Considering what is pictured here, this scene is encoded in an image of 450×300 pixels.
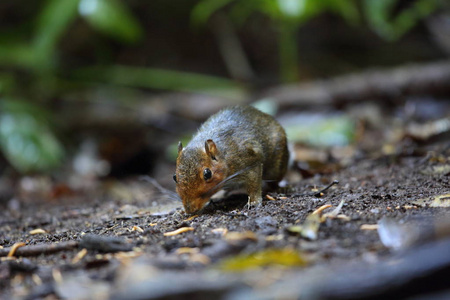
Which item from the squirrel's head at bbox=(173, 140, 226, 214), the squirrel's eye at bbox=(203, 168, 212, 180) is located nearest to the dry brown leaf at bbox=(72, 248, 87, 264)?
the squirrel's head at bbox=(173, 140, 226, 214)

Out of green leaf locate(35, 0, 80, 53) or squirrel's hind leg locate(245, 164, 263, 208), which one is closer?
squirrel's hind leg locate(245, 164, 263, 208)

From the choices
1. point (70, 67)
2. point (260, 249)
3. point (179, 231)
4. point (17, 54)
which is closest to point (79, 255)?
point (179, 231)

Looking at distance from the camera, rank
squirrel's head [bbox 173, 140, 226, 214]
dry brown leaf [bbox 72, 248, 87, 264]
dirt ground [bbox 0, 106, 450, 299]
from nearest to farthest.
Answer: dirt ground [bbox 0, 106, 450, 299] → dry brown leaf [bbox 72, 248, 87, 264] → squirrel's head [bbox 173, 140, 226, 214]

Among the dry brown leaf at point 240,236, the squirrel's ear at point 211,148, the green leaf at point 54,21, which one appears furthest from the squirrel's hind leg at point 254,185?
the green leaf at point 54,21

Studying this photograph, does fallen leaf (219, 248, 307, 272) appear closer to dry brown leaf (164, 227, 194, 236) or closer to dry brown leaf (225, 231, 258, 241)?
dry brown leaf (225, 231, 258, 241)

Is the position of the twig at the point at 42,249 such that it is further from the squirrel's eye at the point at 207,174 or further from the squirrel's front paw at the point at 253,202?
the squirrel's front paw at the point at 253,202

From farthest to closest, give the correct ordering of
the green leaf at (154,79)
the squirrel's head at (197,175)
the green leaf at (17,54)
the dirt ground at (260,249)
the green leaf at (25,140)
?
the green leaf at (154,79) → the green leaf at (17,54) → the green leaf at (25,140) → the squirrel's head at (197,175) → the dirt ground at (260,249)

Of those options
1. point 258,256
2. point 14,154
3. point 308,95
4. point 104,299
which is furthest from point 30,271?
point 308,95

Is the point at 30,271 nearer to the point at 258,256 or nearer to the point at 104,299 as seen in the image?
the point at 104,299
